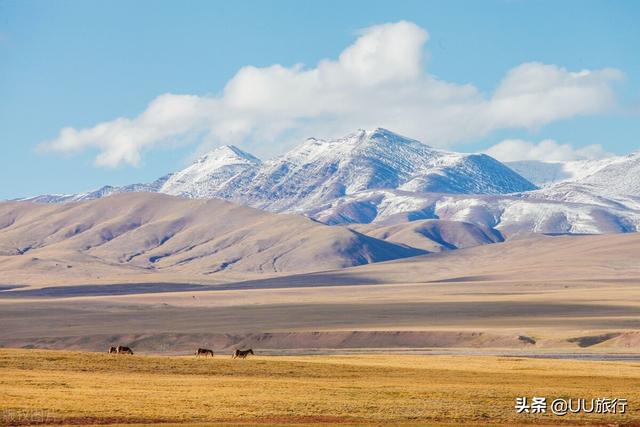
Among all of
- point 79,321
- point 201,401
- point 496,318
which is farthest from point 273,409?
point 79,321

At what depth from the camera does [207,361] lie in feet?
219

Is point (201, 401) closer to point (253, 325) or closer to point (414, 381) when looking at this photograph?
point (414, 381)

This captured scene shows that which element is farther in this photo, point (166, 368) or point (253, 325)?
point (253, 325)

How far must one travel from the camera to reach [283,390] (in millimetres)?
54750

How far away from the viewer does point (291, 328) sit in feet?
470

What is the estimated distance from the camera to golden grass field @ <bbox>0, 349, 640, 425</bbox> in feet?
154

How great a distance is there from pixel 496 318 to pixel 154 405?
112 meters

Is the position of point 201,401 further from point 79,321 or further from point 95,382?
point 79,321

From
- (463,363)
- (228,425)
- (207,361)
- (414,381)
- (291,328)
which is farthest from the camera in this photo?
(291,328)

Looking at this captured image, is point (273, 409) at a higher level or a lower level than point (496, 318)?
lower

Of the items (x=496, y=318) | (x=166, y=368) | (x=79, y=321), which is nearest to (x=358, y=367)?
(x=166, y=368)

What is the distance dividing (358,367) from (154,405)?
21901 millimetres

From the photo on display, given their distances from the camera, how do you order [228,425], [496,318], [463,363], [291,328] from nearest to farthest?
1. [228,425]
2. [463,363]
3. [291,328]
4. [496,318]

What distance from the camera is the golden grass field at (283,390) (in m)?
46.8
